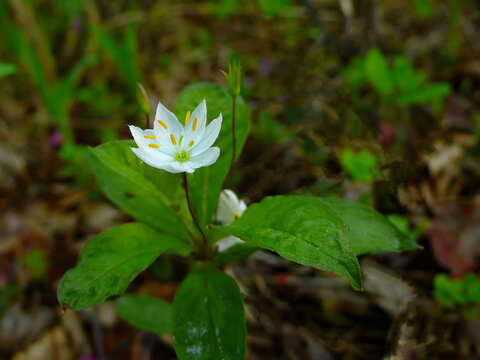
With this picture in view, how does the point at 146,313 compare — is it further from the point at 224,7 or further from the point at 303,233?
the point at 224,7

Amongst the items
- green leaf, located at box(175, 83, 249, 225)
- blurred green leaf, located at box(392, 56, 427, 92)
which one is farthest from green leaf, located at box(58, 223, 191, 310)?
blurred green leaf, located at box(392, 56, 427, 92)

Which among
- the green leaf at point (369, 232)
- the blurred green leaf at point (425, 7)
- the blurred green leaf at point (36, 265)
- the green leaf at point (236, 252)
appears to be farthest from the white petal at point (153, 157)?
the blurred green leaf at point (425, 7)

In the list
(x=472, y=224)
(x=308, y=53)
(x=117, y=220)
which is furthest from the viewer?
(x=308, y=53)

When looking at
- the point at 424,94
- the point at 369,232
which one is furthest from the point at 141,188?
the point at 424,94

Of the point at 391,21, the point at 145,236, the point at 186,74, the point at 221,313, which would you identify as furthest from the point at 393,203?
the point at 391,21

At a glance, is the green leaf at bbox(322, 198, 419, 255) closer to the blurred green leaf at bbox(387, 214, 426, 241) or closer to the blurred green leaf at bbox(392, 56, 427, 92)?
the blurred green leaf at bbox(387, 214, 426, 241)

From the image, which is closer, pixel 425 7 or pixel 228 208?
pixel 228 208

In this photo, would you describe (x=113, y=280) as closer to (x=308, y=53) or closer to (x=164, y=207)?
(x=164, y=207)
